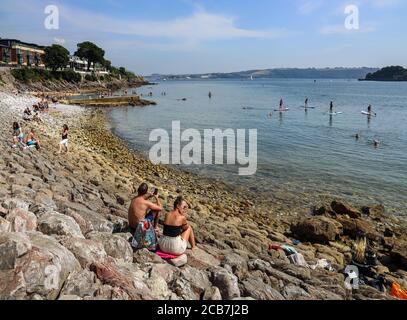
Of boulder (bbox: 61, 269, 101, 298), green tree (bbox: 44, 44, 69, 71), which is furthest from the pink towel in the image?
green tree (bbox: 44, 44, 69, 71)

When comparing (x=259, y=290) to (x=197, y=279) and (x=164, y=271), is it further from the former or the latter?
(x=164, y=271)

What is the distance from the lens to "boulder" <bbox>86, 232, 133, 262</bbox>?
6.95m

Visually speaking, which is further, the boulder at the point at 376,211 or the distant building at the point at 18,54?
the distant building at the point at 18,54

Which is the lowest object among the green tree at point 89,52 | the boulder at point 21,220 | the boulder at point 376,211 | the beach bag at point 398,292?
the boulder at point 376,211

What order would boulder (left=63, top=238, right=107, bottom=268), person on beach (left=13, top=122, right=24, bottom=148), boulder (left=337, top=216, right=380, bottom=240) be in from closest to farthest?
boulder (left=63, top=238, right=107, bottom=268) → boulder (left=337, top=216, right=380, bottom=240) → person on beach (left=13, top=122, right=24, bottom=148)

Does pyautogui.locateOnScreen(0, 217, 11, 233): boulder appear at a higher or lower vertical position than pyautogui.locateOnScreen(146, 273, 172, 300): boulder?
higher

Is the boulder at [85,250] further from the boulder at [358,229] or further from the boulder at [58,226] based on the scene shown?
the boulder at [358,229]

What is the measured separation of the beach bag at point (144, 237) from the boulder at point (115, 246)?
325 millimetres

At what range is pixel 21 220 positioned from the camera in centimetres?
677

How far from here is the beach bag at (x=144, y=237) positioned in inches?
299

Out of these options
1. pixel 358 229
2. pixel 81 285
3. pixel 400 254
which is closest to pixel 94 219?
pixel 81 285

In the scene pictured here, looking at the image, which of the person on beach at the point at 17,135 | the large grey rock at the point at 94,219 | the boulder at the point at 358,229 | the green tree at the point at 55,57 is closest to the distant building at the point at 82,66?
the green tree at the point at 55,57

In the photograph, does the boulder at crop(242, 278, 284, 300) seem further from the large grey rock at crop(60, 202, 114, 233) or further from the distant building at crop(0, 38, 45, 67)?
the distant building at crop(0, 38, 45, 67)
